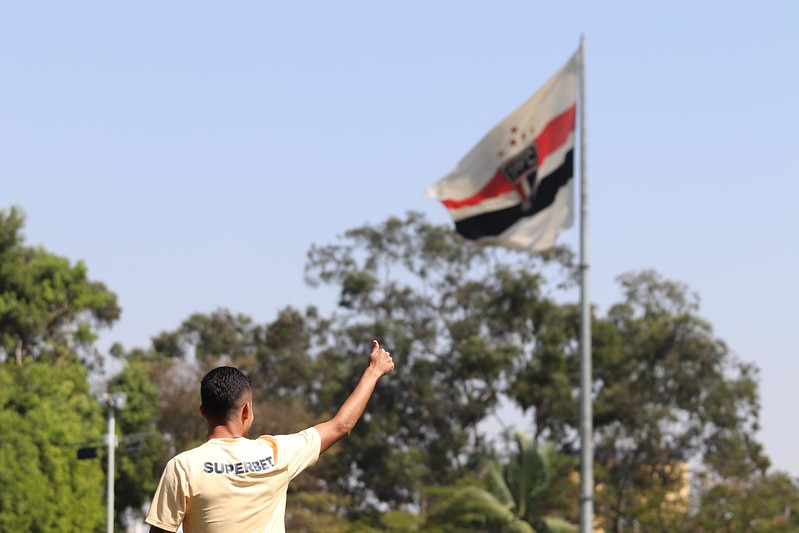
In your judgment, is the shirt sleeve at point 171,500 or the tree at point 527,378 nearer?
the shirt sleeve at point 171,500

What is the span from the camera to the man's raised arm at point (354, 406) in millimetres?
4746

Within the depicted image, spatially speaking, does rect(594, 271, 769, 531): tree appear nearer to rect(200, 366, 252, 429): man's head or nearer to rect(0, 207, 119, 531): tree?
rect(0, 207, 119, 531): tree

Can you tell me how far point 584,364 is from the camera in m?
20.4

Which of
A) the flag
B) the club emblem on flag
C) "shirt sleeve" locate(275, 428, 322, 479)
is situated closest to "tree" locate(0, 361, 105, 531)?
the flag

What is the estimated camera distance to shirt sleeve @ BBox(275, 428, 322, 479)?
15.2 ft

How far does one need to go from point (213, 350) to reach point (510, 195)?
5118 centimetres

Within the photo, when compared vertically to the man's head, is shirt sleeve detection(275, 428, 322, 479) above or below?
below

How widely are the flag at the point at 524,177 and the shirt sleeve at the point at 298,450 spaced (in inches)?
658

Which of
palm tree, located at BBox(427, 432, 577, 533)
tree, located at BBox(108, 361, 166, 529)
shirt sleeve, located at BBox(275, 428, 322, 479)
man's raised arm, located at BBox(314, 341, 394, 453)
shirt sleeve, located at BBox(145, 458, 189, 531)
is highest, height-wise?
tree, located at BBox(108, 361, 166, 529)

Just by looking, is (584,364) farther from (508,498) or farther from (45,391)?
(45,391)

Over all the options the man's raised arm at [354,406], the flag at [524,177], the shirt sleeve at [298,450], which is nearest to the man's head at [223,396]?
the shirt sleeve at [298,450]

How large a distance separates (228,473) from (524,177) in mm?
17741

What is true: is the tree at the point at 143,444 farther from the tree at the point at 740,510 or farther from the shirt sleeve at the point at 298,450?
the shirt sleeve at the point at 298,450

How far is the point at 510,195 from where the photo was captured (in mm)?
21938
